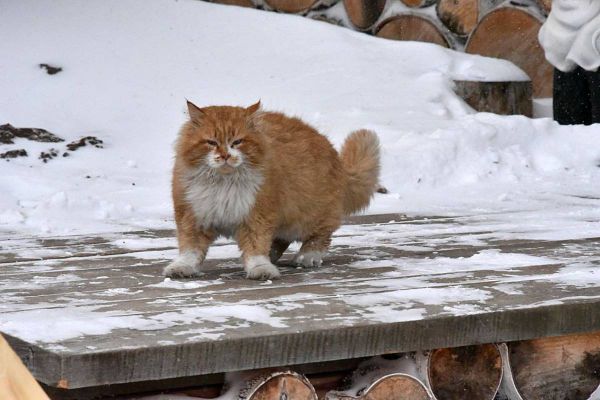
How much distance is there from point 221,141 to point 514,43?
5293 mm

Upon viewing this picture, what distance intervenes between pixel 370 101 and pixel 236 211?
14.0 feet

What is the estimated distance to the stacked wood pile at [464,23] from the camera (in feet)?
26.2

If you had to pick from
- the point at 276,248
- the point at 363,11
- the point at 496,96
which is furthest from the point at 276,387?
the point at 363,11

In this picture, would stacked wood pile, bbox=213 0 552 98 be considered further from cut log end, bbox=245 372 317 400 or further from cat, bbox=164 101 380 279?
cut log end, bbox=245 372 317 400

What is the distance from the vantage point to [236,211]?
3.32 metres

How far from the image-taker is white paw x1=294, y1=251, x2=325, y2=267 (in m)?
3.64

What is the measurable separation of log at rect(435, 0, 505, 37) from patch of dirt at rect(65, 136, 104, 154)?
282 centimetres

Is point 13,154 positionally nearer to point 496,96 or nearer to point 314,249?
point 496,96

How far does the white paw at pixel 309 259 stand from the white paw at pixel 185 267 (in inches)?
15.9

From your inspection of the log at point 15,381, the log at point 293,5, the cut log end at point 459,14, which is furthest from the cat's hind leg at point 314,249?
the log at point 293,5

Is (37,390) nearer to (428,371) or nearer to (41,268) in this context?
(428,371)

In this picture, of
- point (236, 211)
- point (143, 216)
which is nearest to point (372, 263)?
point (236, 211)

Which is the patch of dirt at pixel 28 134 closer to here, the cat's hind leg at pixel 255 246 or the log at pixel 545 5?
the log at pixel 545 5

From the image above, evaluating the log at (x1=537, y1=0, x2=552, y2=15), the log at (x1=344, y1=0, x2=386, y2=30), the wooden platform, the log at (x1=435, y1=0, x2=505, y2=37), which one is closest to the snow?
the wooden platform
